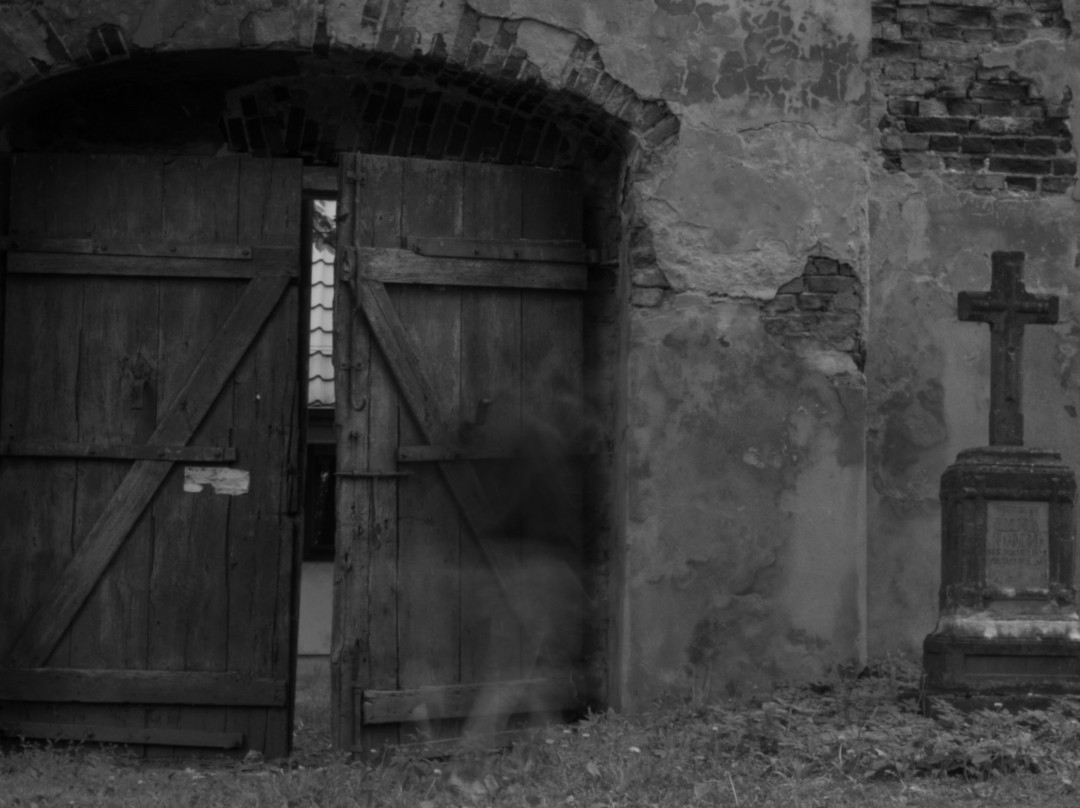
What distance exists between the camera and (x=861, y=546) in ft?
20.7

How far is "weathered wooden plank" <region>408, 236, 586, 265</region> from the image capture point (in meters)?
6.52

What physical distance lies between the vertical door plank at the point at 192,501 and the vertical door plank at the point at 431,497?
747mm

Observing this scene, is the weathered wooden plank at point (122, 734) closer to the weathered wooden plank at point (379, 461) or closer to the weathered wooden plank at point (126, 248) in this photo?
the weathered wooden plank at point (379, 461)

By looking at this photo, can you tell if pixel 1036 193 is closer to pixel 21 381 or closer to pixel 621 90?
pixel 621 90

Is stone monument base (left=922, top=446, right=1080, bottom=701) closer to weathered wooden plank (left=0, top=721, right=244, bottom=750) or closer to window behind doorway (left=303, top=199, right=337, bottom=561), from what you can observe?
weathered wooden plank (left=0, top=721, right=244, bottom=750)

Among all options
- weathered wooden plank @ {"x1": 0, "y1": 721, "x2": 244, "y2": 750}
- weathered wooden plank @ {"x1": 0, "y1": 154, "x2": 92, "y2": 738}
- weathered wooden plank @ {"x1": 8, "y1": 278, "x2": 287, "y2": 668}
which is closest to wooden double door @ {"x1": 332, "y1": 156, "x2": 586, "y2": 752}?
weathered wooden plank @ {"x1": 8, "y1": 278, "x2": 287, "y2": 668}

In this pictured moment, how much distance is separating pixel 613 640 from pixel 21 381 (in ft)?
8.63

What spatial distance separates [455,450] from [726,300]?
4.12ft

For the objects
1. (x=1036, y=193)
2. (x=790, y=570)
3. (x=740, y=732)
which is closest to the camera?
(x=740, y=732)

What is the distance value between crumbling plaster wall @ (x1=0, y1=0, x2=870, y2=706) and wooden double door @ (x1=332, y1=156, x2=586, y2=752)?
451mm

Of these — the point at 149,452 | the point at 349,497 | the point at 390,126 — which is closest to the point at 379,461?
the point at 349,497

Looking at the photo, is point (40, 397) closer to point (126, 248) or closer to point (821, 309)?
point (126, 248)

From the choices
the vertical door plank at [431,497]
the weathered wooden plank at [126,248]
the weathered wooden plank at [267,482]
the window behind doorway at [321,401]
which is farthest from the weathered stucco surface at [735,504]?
the window behind doorway at [321,401]

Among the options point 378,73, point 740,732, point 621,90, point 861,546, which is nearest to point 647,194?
point 621,90
